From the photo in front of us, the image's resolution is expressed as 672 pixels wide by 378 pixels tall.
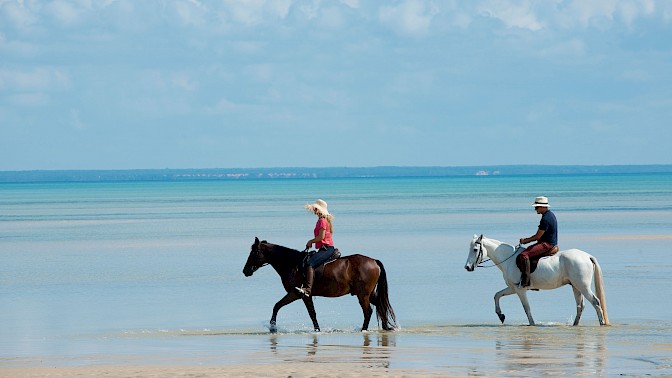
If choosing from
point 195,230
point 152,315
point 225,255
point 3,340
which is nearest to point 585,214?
point 195,230

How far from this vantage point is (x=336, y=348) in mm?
14859

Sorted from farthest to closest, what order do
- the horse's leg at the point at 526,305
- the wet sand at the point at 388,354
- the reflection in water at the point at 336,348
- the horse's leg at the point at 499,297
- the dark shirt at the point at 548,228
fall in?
the horse's leg at the point at 499,297 → the horse's leg at the point at 526,305 → the dark shirt at the point at 548,228 → the reflection in water at the point at 336,348 → the wet sand at the point at 388,354

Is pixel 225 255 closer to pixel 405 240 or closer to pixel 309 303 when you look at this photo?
pixel 405 240

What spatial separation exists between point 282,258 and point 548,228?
361 centimetres

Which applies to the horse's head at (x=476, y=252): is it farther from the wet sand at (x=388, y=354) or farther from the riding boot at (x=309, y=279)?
the riding boot at (x=309, y=279)

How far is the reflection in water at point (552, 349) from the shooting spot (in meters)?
12.7

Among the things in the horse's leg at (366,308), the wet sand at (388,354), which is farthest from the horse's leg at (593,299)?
the horse's leg at (366,308)

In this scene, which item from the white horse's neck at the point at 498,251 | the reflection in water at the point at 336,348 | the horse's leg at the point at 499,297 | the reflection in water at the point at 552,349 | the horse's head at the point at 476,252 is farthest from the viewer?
the horse's head at the point at 476,252

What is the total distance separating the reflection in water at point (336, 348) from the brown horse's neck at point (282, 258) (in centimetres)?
93

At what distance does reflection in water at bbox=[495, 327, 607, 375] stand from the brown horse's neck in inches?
114

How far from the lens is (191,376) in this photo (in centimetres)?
1227

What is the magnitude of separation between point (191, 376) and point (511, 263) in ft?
21.4

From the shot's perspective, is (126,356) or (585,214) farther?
(585,214)

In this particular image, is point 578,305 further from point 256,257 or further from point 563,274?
point 256,257
